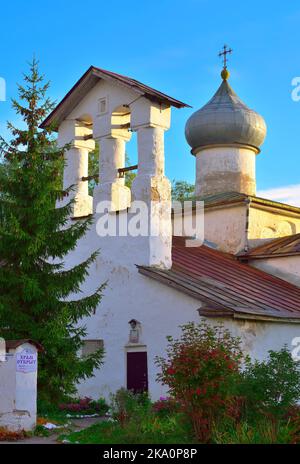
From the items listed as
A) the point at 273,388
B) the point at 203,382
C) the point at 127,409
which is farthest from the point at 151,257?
the point at 273,388

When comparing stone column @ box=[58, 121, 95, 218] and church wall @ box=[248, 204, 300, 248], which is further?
church wall @ box=[248, 204, 300, 248]

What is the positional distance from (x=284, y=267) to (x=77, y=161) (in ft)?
19.8

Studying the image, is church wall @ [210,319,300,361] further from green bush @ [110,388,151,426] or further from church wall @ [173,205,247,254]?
church wall @ [173,205,247,254]

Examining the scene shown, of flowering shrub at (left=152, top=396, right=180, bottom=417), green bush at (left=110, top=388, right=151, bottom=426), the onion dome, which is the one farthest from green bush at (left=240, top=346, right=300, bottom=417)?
the onion dome

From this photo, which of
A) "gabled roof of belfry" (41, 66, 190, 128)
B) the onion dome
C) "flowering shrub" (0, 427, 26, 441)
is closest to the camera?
"flowering shrub" (0, 427, 26, 441)

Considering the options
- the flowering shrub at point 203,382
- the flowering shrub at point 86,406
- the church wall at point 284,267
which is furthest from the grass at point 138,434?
the church wall at point 284,267

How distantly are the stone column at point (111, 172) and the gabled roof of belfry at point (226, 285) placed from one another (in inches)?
78.9

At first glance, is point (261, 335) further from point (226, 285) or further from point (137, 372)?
point (137, 372)

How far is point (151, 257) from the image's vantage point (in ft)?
55.4

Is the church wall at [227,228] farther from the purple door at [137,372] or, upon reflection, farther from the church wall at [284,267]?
the purple door at [137,372]

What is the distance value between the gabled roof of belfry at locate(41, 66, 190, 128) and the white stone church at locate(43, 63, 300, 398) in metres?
0.03

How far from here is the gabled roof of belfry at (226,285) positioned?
50.5ft

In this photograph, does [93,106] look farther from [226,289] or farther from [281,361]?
[281,361]

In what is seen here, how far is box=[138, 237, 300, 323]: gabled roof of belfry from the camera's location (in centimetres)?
1538
